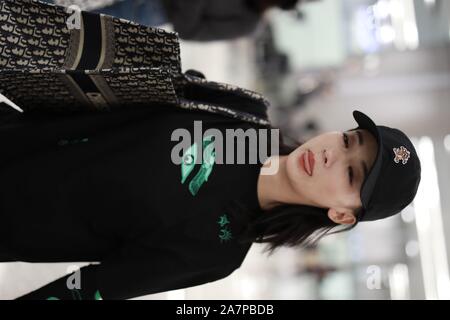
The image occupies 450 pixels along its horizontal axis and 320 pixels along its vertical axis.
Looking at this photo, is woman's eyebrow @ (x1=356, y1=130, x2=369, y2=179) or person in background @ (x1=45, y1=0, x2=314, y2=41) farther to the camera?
person in background @ (x1=45, y1=0, x2=314, y2=41)

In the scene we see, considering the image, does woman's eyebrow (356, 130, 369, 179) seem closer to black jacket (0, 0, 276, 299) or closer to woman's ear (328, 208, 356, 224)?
woman's ear (328, 208, 356, 224)

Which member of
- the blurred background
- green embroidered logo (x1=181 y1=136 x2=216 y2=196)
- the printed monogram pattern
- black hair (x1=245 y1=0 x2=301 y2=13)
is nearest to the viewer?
the printed monogram pattern

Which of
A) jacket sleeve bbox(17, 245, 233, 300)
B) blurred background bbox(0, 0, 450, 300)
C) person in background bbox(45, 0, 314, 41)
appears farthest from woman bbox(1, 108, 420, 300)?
blurred background bbox(0, 0, 450, 300)

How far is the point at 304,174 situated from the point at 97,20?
2.06ft

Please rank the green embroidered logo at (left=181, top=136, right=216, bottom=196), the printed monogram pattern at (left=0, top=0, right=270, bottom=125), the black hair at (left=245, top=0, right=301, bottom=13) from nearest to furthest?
1. the printed monogram pattern at (left=0, top=0, right=270, bottom=125)
2. the green embroidered logo at (left=181, top=136, right=216, bottom=196)
3. the black hair at (left=245, top=0, right=301, bottom=13)

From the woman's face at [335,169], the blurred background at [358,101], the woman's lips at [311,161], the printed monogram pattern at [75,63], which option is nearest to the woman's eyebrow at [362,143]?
the woman's face at [335,169]

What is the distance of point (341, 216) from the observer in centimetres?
125

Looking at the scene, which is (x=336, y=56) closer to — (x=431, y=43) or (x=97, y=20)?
(x=431, y=43)

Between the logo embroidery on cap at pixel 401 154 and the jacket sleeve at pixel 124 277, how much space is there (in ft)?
1.80

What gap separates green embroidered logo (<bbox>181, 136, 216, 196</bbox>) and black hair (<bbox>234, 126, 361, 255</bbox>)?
18 cm

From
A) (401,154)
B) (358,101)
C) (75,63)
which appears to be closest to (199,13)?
(75,63)

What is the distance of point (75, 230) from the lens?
1.24m

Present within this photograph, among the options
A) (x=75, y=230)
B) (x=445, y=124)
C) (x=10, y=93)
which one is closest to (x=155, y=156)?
(x=75, y=230)

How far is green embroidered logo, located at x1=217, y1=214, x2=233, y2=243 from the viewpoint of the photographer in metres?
1.25
